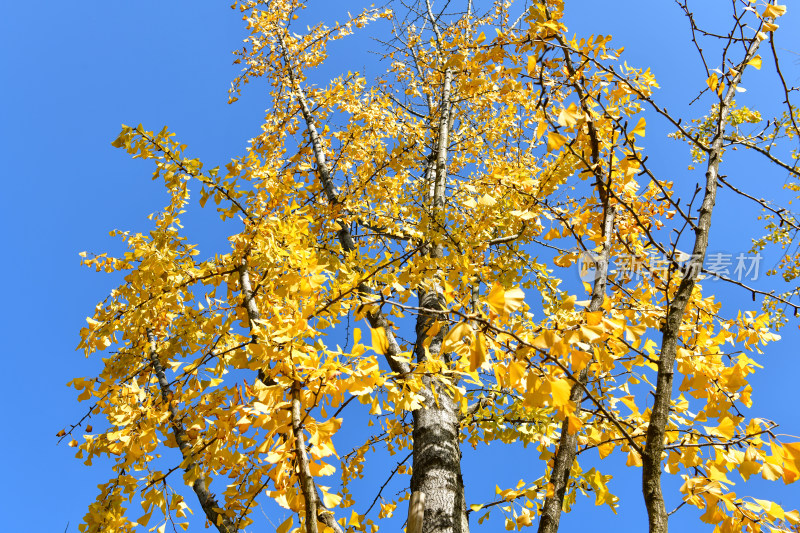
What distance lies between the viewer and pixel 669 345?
1.85m

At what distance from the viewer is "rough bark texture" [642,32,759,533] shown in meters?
1.67

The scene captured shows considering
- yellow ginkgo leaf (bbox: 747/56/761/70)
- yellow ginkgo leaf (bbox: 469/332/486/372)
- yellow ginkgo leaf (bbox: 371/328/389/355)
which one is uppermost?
yellow ginkgo leaf (bbox: 747/56/761/70)

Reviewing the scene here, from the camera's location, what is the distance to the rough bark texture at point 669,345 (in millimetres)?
1671

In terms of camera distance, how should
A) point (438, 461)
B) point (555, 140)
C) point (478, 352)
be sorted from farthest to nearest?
point (438, 461) < point (555, 140) < point (478, 352)

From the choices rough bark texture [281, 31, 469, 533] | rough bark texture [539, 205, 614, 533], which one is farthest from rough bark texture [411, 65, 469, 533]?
rough bark texture [539, 205, 614, 533]

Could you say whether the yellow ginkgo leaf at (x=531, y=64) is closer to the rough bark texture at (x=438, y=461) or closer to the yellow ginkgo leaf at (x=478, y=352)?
the rough bark texture at (x=438, y=461)

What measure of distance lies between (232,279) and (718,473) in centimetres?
219

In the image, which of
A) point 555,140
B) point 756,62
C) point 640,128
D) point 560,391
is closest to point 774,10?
point 756,62

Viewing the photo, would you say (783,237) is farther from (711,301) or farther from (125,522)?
(125,522)

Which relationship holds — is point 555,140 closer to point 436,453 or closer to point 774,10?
point 774,10

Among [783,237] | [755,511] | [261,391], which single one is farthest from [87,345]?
[783,237]

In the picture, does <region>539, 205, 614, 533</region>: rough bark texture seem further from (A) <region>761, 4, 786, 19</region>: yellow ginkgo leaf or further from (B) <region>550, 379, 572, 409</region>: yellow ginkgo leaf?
(A) <region>761, 4, 786, 19</region>: yellow ginkgo leaf

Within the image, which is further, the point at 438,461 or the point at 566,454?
the point at 438,461

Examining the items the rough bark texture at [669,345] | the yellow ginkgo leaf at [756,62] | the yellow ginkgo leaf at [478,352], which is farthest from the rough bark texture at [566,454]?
the yellow ginkgo leaf at [756,62]
